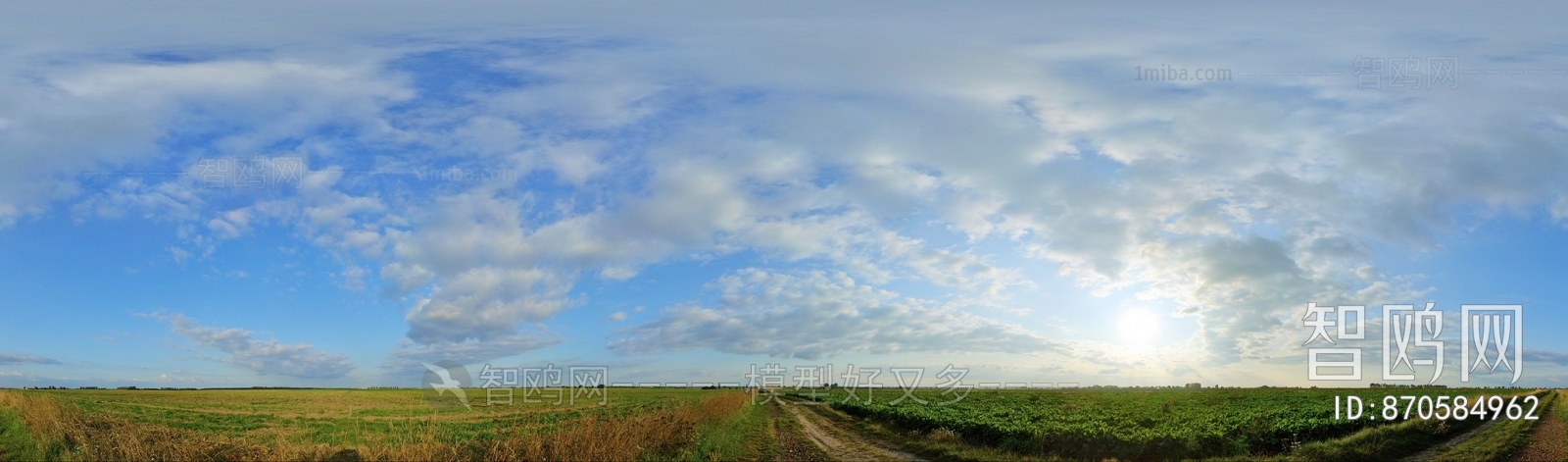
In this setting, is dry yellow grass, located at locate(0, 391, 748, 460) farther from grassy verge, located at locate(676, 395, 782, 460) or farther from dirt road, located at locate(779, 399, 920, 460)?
dirt road, located at locate(779, 399, 920, 460)

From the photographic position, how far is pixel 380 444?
15289mm

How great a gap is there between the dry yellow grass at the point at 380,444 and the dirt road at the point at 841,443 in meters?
4.86

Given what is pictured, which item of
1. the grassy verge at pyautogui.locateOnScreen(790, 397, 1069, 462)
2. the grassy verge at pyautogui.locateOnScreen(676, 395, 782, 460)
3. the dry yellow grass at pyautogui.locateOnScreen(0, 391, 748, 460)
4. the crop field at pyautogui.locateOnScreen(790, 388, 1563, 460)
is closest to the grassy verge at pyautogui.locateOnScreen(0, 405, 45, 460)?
the dry yellow grass at pyautogui.locateOnScreen(0, 391, 748, 460)

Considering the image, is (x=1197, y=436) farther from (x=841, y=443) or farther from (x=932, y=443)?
(x=841, y=443)

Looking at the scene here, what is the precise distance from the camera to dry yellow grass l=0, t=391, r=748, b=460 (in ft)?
48.3

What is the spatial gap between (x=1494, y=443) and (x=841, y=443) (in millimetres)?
17119

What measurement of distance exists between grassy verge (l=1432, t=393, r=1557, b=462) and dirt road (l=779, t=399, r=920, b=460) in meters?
13.0

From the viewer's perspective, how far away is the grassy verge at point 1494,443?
20766 mm

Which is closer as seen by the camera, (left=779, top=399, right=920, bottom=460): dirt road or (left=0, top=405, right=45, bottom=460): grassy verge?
(left=0, top=405, right=45, bottom=460): grassy verge

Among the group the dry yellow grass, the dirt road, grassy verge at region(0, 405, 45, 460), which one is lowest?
the dirt road

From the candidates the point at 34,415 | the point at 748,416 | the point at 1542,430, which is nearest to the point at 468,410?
the point at 748,416

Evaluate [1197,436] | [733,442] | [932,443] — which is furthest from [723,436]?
[1197,436]

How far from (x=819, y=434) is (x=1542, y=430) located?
22.4 m

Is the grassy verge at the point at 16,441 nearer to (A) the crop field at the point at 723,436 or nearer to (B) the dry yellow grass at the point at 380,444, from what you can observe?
(A) the crop field at the point at 723,436
